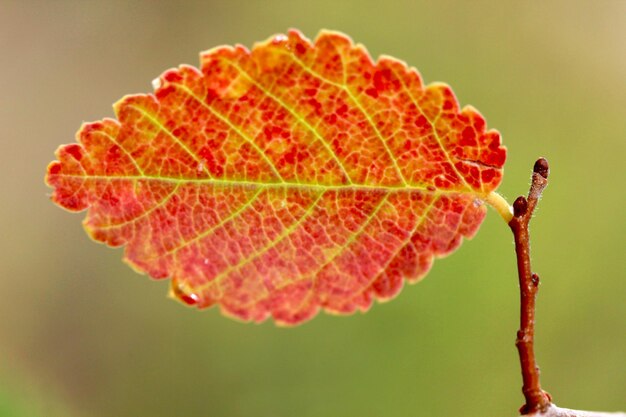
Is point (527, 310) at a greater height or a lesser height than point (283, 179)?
lesser

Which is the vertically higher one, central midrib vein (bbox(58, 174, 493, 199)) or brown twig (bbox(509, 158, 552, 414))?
central midrib vein (bbox(58, 174, 493, 199))

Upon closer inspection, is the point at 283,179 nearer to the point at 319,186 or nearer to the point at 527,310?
the point at 319,186

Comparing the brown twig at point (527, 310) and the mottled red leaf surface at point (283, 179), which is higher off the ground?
the mottled red leaf surface at point (283, 179)

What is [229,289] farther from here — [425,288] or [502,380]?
[502,380]

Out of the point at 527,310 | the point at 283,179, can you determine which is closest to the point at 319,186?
the point at 283,179

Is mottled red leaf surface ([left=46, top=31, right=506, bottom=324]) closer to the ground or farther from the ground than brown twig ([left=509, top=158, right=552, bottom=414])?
farther from the ground
